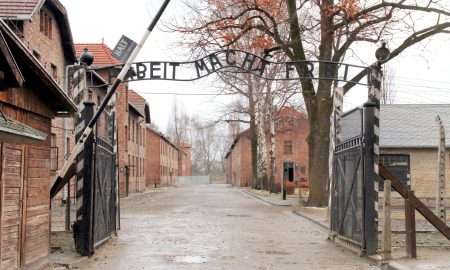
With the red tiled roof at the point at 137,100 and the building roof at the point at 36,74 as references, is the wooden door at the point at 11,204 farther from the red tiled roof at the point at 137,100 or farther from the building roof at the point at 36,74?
the red tiled roof at the point at 137,100

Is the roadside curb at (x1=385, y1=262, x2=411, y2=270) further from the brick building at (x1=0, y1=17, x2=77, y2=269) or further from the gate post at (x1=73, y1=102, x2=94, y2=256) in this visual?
the brick building at (x1=0, y1=17, x2=77, y2=269)

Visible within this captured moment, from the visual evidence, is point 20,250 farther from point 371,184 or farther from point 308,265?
point 371,184

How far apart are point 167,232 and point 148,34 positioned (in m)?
7.24

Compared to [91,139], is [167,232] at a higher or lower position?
lower

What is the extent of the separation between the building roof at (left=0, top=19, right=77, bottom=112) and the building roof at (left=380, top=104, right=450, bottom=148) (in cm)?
2236

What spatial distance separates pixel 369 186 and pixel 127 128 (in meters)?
38.8

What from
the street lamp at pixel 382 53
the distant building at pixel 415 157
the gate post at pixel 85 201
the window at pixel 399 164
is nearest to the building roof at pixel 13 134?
the gate post at pixel 85 201

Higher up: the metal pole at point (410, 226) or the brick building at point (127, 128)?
the brick building at point (127, 128)

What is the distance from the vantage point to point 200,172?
14638 centimetres

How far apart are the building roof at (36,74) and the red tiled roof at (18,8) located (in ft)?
44.7

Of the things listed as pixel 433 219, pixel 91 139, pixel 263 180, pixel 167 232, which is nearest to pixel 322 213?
pixel 167 232

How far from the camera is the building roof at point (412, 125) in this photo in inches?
1192

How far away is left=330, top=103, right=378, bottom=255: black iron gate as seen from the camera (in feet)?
36.9

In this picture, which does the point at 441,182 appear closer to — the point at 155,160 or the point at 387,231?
the point at 387,231
